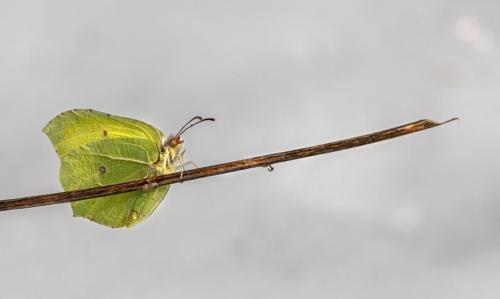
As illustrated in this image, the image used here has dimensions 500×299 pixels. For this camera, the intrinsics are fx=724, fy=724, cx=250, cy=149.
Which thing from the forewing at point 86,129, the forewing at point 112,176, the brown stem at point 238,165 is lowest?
the brown stem at point 238,165

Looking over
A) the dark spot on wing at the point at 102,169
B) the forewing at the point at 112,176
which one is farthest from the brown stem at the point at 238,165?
the dark spot on wing at the point at 102,169

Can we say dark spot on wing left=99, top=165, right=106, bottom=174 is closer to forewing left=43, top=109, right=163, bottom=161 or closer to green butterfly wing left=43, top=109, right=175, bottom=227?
green butterfly wing left=43, top=109, right=175, bottom=227

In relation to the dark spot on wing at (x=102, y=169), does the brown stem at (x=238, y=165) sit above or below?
below

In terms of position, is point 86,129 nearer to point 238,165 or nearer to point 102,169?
point 102,169

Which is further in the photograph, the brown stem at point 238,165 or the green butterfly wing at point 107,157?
the green butterfly wing at point 107,157

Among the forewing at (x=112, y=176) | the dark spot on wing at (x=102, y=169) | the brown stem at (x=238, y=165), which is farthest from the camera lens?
the dark spot on wing at (x=102, y=169)

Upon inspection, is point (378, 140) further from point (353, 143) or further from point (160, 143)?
point (160, 143)

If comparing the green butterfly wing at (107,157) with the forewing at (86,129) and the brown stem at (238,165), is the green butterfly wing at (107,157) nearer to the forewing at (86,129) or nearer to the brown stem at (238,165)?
the forewing at (86,129)
